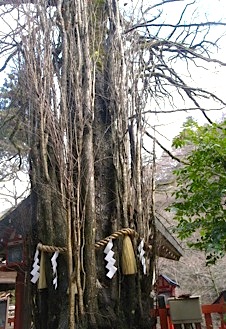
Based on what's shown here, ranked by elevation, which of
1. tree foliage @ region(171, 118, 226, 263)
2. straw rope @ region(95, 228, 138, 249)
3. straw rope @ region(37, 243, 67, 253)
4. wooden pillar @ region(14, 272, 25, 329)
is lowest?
wooden pillar @ region(14, 272, 25, 329)

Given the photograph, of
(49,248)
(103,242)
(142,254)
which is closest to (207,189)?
(142,254)

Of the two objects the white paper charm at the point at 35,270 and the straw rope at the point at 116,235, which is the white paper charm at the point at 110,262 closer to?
the straw rope at the point at 116,235

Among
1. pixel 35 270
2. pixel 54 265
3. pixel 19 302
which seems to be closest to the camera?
pixel 54 265

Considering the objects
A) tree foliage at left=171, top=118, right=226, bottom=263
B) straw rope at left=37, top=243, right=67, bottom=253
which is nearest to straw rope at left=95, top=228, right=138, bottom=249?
straw rope at left=37, top=243, right=67, bottom=253

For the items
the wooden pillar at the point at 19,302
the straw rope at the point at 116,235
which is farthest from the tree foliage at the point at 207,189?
the wooden pillar at the point at 19,302

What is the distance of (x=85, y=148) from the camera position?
10.4ft

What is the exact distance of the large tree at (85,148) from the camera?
2.72 meters

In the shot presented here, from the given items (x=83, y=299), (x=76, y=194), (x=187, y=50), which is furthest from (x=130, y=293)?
(x=187, y=50)

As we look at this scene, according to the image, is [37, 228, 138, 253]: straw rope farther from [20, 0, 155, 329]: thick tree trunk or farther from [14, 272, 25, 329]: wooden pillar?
[14, 272, 25, 329]: wooden pillar

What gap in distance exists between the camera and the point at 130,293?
2.89m

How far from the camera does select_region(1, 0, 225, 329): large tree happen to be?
272cm

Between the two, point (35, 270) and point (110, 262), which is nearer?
point (110, 262)

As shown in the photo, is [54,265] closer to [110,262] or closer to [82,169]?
[110,262]

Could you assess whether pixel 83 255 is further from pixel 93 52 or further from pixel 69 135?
pixel 93 52
